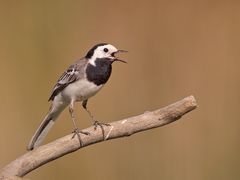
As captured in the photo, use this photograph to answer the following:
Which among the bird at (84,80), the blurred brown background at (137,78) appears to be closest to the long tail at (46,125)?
the bird at (84,80)

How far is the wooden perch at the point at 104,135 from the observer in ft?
6.16

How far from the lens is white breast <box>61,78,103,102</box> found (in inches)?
85.7

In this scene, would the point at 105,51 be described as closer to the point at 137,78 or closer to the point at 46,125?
the point at 46,125

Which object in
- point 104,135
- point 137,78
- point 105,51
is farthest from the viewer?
point 137,78

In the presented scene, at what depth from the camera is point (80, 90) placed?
219 centimetres

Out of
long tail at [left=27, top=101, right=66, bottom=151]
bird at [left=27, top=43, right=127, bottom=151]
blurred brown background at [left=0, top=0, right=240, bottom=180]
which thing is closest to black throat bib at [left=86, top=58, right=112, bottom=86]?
bird at [left=27, top=43, right=127, bottom=151]

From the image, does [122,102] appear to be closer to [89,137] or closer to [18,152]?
[18,152]

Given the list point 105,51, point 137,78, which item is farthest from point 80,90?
point 137,78

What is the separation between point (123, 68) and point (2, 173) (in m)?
1.24

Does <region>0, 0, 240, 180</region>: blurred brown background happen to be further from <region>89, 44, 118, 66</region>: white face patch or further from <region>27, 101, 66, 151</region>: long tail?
<region>89, 44, 118, 66</region>: white face patch

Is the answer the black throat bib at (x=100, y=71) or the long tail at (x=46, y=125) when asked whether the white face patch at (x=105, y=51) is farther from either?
the long tail at (x=46, y=125)

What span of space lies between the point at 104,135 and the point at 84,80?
9.5 inches

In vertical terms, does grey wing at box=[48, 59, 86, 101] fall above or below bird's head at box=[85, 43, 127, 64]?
below

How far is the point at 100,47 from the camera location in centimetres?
214
